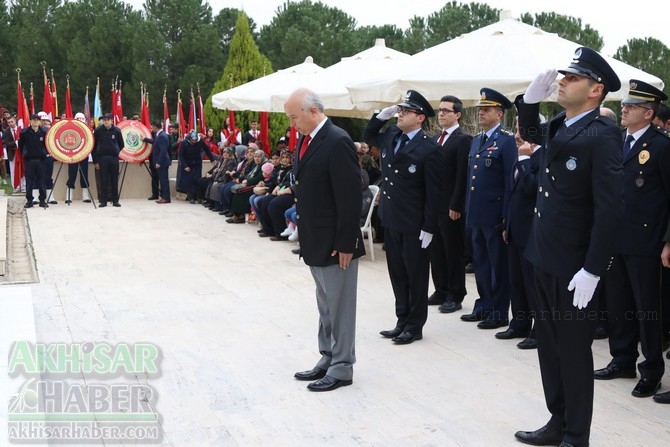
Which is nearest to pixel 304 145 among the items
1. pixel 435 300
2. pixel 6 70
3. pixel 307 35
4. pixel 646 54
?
pixel 435 300

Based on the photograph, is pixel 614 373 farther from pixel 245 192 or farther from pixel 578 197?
pixel 245 192

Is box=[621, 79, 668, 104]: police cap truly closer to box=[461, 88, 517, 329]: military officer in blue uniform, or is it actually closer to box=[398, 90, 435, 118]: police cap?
box=[461, 88, 517, 329]: military officer in blue uniform

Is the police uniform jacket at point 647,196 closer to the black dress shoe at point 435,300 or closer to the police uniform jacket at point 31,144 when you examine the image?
the black dress shoe at point 435,300

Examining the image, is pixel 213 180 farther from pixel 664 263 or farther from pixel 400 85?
pixel 664 263

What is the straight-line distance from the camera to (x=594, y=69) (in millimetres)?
3820

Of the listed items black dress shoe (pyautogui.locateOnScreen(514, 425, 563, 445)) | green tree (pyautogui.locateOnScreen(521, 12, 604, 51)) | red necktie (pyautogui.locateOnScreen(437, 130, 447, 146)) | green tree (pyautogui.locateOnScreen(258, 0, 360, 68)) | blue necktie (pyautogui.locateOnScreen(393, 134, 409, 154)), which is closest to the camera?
black dress shoe (pyautogui.locateOnScreen(514, 425, 563, 445))

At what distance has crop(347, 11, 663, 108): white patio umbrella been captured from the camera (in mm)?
7770

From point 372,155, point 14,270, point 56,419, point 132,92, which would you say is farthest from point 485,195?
point 132,92

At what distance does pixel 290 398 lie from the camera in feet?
16.2

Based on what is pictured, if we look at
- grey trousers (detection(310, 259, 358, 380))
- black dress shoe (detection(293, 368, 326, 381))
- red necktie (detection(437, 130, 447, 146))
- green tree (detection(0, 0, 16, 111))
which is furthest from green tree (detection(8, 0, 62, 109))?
grey trousers (detection(310, 259, 358, 380))

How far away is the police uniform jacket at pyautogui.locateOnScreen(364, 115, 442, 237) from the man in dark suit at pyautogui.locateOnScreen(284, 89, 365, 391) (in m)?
1.04

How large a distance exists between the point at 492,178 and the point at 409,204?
78 cm

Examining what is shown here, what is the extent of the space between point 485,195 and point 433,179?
57cm

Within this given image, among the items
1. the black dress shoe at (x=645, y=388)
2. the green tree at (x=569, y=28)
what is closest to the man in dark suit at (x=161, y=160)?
the black dress shoe at (x=645, y=388)
